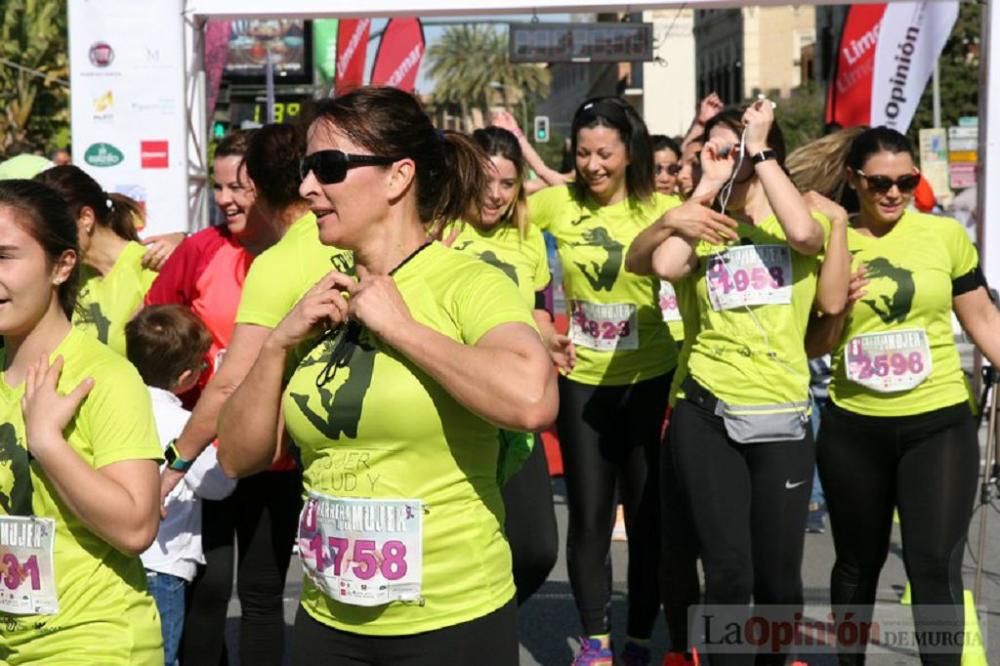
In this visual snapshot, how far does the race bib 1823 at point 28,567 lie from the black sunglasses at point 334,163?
2.99ft

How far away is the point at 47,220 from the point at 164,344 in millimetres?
1396

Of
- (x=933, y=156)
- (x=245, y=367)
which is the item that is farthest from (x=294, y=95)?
(x=245, y=367)

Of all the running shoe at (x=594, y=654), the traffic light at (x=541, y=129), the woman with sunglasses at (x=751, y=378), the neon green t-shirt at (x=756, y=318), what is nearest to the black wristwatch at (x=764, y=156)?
the woman with sunglasses at (x=751, y=378)

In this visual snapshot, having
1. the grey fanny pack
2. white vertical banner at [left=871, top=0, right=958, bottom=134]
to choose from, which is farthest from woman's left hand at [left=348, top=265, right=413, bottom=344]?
white vertical banner at [left=871, top=0, right=958, bottom=134]

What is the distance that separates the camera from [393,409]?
315 cm

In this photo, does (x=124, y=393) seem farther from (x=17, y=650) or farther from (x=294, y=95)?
(x=294, y=95)

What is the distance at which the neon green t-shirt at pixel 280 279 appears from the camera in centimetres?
398

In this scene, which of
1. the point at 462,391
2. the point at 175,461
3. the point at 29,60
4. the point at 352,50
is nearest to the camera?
the point at 462,391

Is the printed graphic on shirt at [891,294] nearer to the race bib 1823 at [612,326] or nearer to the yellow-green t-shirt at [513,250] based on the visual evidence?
the race bib 1823 at [612,326]

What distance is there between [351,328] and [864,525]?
2958 millimetres

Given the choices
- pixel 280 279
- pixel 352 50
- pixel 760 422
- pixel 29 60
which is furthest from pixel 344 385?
pixel 29 60

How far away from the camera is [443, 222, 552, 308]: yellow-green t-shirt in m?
6.11

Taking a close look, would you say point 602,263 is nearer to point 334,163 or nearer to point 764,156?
point 764,156

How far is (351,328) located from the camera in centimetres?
327
